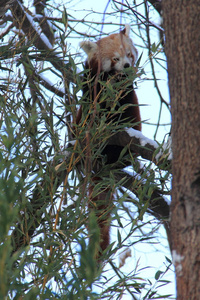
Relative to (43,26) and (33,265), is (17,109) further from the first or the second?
(43,26)

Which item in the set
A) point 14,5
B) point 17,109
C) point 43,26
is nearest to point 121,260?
point 17,109

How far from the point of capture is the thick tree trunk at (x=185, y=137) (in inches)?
40.6

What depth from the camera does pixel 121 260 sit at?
213 cm

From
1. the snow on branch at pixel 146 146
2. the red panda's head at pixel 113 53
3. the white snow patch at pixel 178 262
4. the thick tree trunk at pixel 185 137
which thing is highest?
the red panda's head at pixel 113 53

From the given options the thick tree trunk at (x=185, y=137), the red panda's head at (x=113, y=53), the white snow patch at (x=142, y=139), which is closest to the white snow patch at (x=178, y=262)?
the thick tree trunk at (x=185, y=137)

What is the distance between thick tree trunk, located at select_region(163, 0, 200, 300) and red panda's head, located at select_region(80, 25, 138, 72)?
2564mm

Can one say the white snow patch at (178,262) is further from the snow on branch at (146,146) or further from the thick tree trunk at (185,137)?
the snow on branch at (146,146)

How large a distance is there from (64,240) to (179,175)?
40.0 inches

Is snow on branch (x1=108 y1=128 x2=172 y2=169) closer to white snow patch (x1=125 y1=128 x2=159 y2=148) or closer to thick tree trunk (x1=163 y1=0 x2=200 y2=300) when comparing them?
white snow patch (x1=125 y1=128 x2=159 y2=148)

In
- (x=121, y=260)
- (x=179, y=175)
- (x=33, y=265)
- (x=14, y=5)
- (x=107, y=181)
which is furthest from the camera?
(x=14, y=5)

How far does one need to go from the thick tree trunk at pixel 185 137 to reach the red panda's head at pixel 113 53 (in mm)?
2564

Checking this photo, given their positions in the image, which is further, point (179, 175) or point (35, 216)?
point (35, 216)

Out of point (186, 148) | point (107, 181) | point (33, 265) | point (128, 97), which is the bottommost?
point (33, 265)

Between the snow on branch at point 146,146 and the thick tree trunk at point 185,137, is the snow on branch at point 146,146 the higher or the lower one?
the higher one
